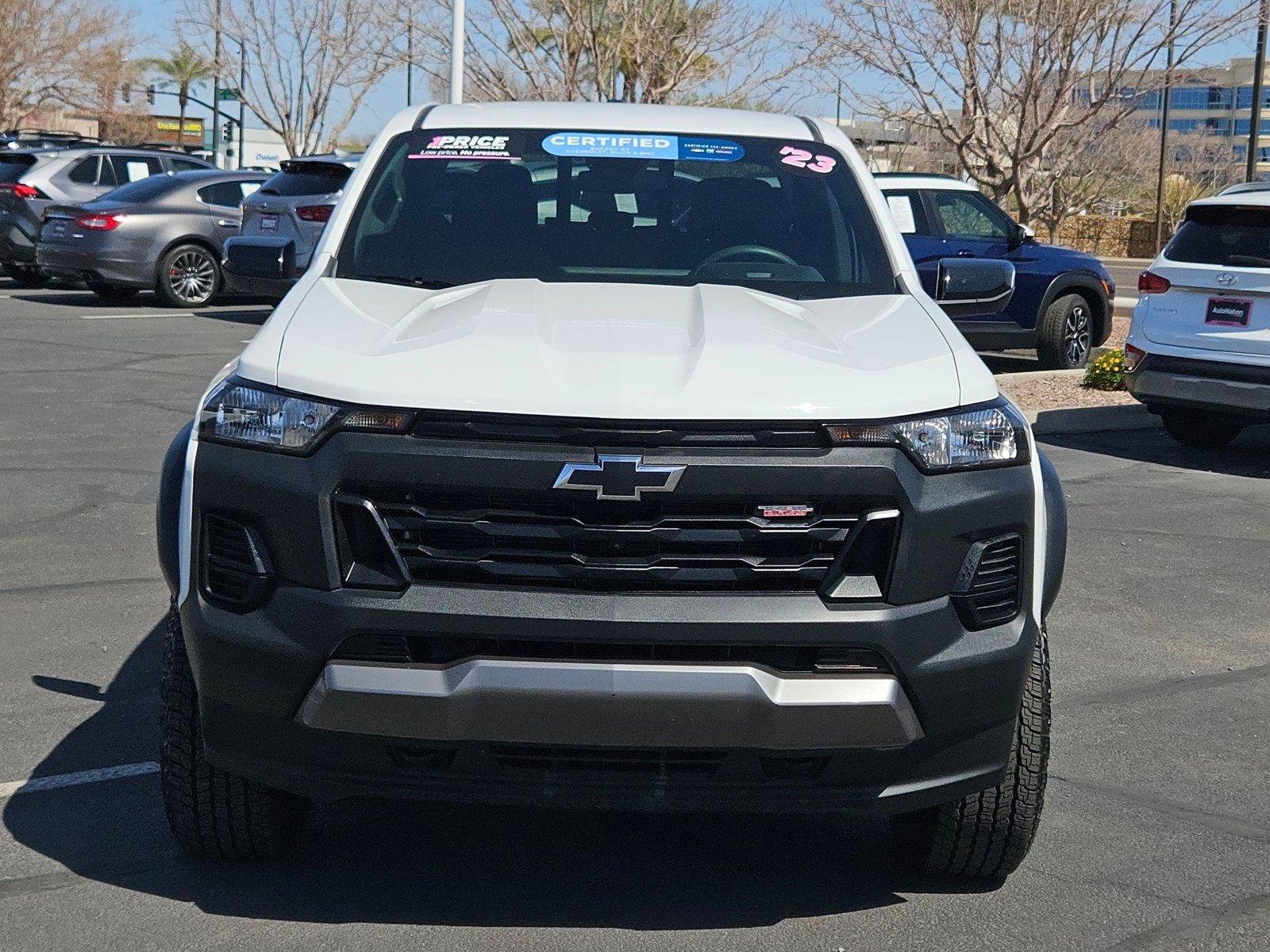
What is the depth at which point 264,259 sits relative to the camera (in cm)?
514

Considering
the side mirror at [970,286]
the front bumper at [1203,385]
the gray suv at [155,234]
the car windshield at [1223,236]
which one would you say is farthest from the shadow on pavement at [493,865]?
the gray suv at [155,234]

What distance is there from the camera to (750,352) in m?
3.48

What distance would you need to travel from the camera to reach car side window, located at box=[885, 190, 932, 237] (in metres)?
14.5

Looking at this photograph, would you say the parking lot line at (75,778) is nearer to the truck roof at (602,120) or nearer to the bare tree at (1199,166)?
the truck roof at (602,120)

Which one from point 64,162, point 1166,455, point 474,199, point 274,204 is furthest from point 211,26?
point 474,199

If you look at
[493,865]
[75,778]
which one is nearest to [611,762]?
[493,865]

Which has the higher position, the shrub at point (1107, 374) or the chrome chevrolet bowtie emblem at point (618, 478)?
the chrome chevrolet bowtie emblem at point (618, 478)

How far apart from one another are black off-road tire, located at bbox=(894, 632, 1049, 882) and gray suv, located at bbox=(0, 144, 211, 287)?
1840cm

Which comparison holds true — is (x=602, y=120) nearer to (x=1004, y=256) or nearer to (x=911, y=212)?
(x=911, y=212)

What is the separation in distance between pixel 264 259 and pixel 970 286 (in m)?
2.20

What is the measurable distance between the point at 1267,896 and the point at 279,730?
231 cm

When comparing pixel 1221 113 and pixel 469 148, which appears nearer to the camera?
pixel 469 148

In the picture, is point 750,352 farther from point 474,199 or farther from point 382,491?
point 474,199

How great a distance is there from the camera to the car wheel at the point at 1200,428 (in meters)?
11.1
